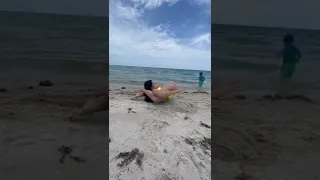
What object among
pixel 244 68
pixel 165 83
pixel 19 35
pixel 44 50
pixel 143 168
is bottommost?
pixel 143 168

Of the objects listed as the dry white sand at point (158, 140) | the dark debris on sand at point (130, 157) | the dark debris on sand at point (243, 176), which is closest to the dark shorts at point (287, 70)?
the dry white sand at point (158, 140)

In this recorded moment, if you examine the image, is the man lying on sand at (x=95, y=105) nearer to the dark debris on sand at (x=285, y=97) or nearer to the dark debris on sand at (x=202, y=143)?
the dark debris on sand at (x=202, y=143)

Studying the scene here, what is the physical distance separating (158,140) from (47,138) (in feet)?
2.02

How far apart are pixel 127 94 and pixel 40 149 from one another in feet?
2.62

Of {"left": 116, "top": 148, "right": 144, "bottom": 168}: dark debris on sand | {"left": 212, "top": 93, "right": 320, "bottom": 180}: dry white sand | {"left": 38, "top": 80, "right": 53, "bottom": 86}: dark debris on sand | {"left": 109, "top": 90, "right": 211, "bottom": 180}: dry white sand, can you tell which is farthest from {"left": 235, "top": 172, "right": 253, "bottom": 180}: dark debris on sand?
{"left": 38, "top": 80, "right": 53, "bottom": 86}: dark debris on sand

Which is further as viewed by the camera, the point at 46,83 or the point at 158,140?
the point at 46,83

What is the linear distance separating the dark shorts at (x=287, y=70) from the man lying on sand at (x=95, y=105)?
1530 mm

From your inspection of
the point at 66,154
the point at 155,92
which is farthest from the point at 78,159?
the point at 155,92

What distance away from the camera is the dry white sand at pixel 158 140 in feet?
3.61

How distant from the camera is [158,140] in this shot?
51.8 inches

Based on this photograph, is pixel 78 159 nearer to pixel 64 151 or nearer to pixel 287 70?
pixel 64 151

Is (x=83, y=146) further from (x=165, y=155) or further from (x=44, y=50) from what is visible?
(x=44, y=50)

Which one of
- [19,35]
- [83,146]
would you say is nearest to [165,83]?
[83,146]

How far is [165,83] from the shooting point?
196 cm
